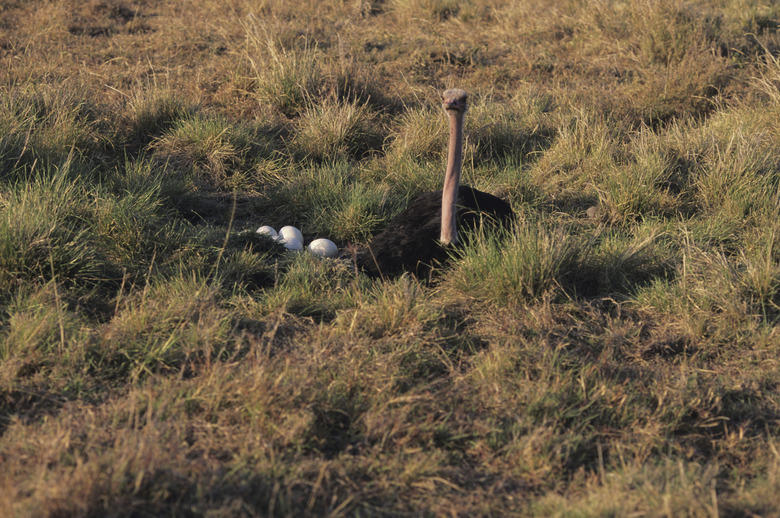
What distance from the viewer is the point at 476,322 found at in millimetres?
4113

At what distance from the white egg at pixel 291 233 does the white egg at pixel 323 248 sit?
0.43ft

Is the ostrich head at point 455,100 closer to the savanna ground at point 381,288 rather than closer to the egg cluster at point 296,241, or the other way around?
the savanna ground at point 381,288

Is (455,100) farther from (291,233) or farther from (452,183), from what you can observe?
(291,233)

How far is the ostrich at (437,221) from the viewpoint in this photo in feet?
14.3

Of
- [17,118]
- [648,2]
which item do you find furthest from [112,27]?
[648,2]

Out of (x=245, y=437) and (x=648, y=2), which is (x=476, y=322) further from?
(x=648, y=2)

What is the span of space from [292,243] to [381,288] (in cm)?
87

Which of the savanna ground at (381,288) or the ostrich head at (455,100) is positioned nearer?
the savanna ground at (381,288)

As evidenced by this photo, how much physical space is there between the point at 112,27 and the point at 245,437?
21.9ft

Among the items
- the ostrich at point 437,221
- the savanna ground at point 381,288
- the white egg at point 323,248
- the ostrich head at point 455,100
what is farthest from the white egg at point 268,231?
the ostrich head at point 455,100

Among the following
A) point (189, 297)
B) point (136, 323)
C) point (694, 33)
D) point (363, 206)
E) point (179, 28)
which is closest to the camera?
point (136, 323)

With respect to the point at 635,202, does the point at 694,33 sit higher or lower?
higher

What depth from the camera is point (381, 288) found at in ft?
14.2

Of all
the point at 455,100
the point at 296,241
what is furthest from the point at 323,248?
the point at 455,100
